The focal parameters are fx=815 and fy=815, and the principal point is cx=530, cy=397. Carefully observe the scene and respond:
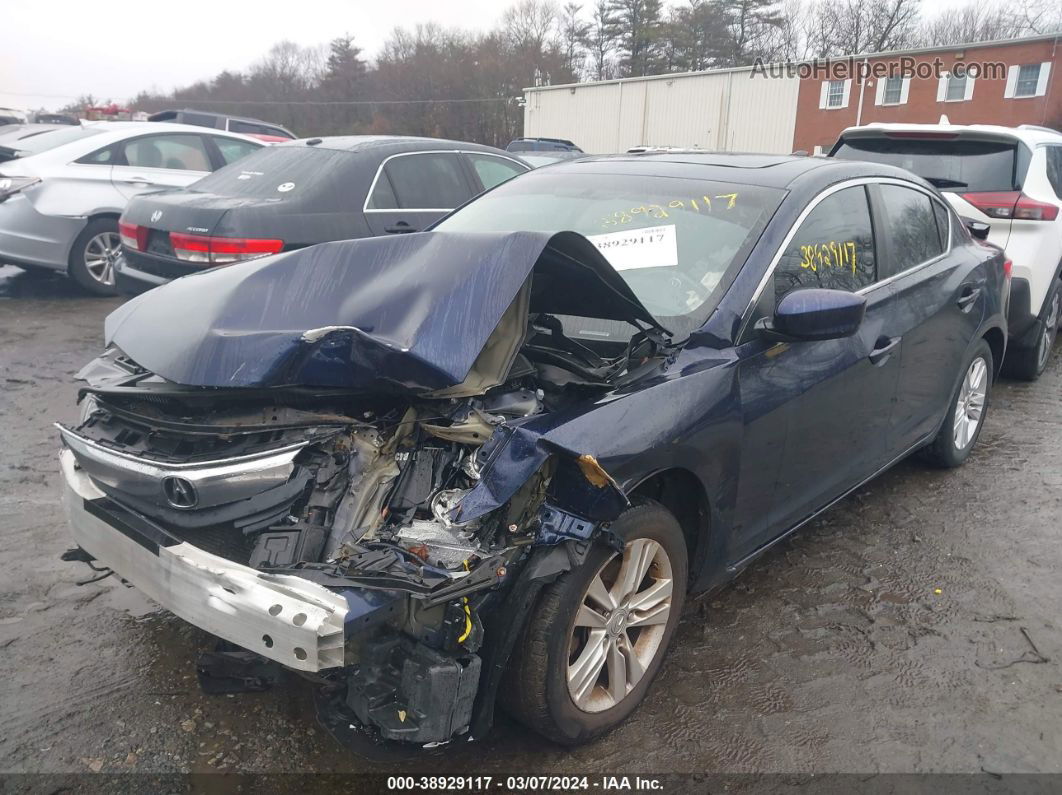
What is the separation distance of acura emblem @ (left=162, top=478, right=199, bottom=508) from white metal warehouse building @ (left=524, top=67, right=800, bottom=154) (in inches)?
1256

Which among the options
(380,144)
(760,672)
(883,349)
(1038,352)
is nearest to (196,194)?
(380,144)

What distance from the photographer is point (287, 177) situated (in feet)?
20.4

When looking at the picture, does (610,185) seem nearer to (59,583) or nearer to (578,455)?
(578,455)

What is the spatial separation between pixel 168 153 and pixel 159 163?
0.51 feet

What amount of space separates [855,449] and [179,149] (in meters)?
7.82

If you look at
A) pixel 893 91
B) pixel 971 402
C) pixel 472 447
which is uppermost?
pixel 893 91

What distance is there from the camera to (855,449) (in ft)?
11.4

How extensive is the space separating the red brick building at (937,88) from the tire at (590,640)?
32638 millimetres

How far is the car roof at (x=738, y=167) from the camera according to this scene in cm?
333

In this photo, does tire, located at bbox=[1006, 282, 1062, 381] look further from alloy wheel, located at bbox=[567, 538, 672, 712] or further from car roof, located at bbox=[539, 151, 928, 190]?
alloy wheel, located at bbox=[567, 538, 672, 712]

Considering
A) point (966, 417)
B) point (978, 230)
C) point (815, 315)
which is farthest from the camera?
point (978, 230)

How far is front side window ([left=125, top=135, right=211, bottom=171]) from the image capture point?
833 centimetres

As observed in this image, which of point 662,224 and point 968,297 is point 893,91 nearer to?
point 968,297

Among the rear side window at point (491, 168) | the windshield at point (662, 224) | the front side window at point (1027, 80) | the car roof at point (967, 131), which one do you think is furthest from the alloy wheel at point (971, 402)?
the front side window at point (1027, 80)
